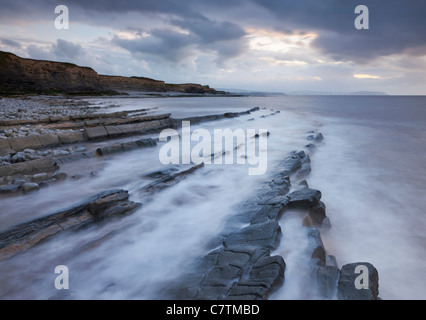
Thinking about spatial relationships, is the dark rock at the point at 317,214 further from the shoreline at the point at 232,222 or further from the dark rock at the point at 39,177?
the dark rock at the point at 39,177

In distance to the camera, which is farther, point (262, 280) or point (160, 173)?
point (160, 173)

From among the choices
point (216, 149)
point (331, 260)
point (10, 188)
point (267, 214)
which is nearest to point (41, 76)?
point (216, 149)

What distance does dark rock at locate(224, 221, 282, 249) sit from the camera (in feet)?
8.96

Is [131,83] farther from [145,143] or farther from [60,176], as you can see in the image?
[60,176]

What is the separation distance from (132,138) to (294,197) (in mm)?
7106

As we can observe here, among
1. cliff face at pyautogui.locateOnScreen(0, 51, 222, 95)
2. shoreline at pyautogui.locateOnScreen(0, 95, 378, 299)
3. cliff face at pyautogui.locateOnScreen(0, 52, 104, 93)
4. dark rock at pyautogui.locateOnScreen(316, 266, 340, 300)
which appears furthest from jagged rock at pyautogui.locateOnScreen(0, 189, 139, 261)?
cliff face at pyautogui.locateOnScreen(0, 52, 104, 93)

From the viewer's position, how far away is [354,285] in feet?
6.68

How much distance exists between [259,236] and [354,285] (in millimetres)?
1031

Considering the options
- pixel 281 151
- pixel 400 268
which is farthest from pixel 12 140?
pixel 400 268

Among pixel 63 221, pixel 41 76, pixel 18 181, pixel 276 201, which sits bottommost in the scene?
pixel 63 221

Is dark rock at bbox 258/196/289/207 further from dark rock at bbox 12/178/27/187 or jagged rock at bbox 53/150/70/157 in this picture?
jagged rock at bbox 53/150/70/157

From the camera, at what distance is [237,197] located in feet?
14.4

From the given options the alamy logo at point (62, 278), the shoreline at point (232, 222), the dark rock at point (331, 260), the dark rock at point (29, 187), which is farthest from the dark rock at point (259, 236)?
the dark rock at point (29, 187)
